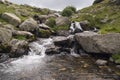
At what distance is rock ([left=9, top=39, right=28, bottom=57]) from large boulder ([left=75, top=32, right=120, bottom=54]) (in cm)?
949

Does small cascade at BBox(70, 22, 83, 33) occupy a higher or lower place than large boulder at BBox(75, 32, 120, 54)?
higher

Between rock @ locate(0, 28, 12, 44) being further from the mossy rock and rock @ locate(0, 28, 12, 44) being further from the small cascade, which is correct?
the small cascade

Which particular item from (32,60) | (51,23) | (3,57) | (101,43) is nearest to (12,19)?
(51,23)

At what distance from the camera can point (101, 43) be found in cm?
3900

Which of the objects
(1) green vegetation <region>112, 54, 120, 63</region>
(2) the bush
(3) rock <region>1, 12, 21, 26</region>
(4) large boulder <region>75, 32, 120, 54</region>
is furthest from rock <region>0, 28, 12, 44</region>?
(2) the bush

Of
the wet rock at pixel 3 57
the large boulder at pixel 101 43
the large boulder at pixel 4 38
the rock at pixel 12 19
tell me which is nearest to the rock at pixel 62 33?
the rock at pixel 12 19

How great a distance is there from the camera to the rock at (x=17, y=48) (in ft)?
134

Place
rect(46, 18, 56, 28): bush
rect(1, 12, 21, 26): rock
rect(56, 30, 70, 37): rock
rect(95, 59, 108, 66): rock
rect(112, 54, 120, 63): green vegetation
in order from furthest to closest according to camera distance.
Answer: rect(46, 18, 56, 28): bush
rect(56, 30, 70, 37): rock
rect(1, 12, 21, 26): rock
rect(112, 54, 120, 63): green vegetation
rect(95, 59, 108, 66): rock

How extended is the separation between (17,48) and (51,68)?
28.0 ft

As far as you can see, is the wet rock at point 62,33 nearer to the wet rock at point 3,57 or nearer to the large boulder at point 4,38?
the large boulder at point 4,38

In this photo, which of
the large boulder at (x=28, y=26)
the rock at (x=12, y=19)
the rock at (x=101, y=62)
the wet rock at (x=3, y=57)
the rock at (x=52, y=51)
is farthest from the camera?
the rock at (x=12, y=19)

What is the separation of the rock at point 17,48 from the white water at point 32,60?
0.95m

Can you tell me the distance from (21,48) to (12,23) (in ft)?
51.2

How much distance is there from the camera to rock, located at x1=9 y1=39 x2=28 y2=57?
134ft
